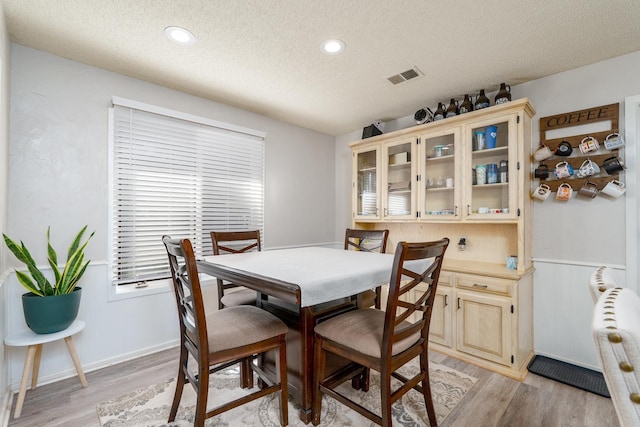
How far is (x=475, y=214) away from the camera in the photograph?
8.60ft

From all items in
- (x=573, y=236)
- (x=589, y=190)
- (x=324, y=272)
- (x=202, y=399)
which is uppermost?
(x=589, y=190)

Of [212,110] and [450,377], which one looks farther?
[212,110]

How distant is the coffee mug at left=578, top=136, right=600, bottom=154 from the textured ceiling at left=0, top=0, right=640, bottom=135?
2.00 ft

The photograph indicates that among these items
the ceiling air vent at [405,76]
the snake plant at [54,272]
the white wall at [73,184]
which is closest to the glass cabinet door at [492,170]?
the ceiling air vent at [405,76]

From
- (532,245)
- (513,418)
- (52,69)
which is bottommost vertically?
(513,418)

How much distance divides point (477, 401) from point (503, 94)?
245 centimetres

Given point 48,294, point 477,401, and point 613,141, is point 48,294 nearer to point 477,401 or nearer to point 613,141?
point 477,401

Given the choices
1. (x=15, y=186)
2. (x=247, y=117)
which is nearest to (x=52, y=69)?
(x=15, y=186)

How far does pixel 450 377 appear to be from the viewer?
223 centimetres

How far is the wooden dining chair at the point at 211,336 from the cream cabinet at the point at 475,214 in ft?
5.62

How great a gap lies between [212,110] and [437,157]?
235 cm

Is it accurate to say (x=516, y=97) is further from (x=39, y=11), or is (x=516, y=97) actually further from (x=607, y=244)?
(x=39, y=11)

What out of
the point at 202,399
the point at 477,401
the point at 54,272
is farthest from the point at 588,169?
the point at 54,272

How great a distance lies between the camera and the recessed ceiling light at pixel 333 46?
6.63 feet
